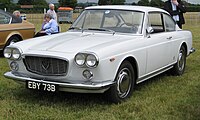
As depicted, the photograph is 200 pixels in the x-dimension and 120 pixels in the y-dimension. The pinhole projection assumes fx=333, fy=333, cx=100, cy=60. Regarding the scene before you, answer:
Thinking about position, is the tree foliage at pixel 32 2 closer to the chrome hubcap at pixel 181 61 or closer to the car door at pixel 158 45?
the chrome hubcap at pixel 181 61

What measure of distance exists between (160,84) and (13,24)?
5075 millimetres

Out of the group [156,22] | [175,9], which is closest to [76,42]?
[156,22]

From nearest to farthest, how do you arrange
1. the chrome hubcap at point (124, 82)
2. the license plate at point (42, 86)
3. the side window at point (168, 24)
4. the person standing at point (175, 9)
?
1. the license plate at point (42, 86)
2. the chrome hubcap at point (124, 82)
3. the side window at point (168, 24)
4. the person standing at point (175, 9)

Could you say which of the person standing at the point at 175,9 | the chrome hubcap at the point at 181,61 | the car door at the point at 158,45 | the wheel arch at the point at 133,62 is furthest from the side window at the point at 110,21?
the person standing at the point at 175,9

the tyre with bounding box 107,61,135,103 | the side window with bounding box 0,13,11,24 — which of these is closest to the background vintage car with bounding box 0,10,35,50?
the side window with bounding box 0,13,11,24

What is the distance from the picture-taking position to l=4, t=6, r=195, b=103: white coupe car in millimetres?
4579

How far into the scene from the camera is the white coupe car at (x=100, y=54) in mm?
4579

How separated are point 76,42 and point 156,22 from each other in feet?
6.85

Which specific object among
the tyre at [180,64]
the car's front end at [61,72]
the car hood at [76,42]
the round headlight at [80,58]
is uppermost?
the car hood at [76,42]

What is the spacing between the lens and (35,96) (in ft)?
17.9

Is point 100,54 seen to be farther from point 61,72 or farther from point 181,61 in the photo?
point 181,61

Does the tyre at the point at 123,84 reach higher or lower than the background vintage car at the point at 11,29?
lower

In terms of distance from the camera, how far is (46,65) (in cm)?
481

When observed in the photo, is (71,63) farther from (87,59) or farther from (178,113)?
(178,113)
